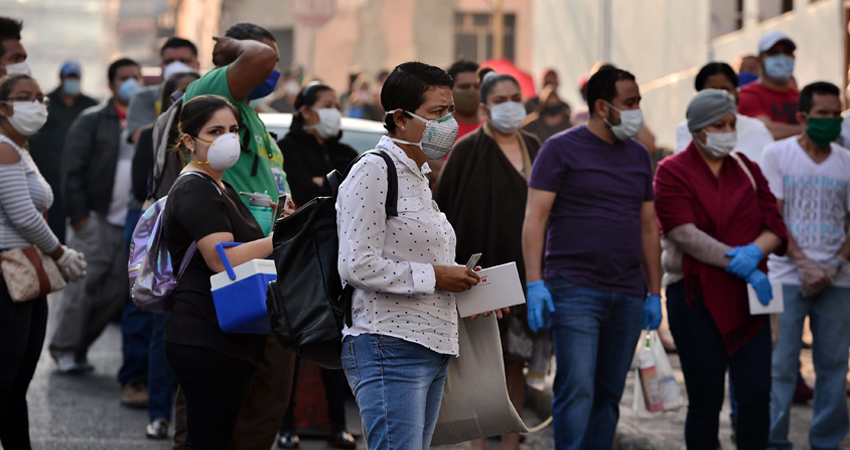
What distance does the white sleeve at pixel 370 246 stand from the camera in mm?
3713

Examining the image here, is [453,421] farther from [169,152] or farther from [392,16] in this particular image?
[392,16]

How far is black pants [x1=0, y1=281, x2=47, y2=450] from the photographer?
5.31m

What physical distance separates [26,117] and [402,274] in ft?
9.19

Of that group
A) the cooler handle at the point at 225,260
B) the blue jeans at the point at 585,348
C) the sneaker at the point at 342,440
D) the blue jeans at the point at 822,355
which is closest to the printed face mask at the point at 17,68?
the cooler handle at the point at 225,260

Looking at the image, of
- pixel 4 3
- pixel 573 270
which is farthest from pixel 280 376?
pixel 4 3

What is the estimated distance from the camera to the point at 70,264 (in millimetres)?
5863

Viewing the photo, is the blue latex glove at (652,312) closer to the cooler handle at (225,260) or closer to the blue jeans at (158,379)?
the cooler handle at (225,260)

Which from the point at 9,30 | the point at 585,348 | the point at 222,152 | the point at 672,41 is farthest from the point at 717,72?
the point at 672,41

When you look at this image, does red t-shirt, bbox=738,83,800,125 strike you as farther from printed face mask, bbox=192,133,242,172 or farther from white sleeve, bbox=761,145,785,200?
printed face mask, bbox=192,133,242,172

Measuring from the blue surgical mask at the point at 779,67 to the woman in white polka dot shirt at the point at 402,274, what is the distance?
4737mm

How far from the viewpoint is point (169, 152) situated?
17.3ft

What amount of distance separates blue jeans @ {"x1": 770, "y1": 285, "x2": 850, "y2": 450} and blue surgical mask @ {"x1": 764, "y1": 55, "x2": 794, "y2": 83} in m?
1.96

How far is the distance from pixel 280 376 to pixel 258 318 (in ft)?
2.71

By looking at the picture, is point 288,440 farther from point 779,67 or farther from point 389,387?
point 779,67
